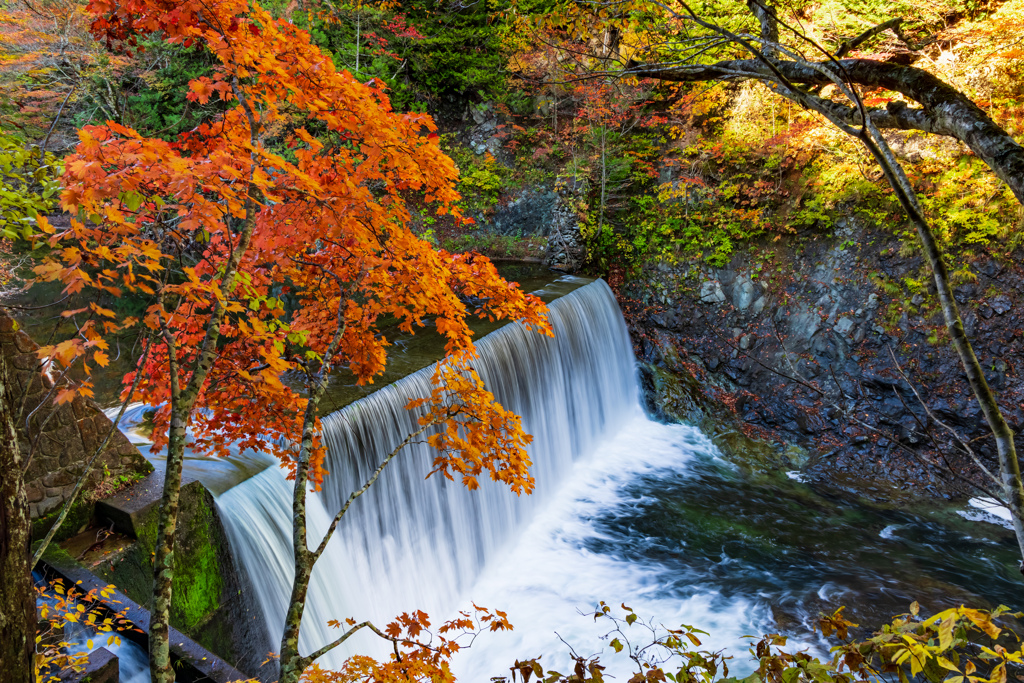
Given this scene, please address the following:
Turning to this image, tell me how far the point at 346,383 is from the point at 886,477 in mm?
8289

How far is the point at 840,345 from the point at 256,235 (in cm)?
962

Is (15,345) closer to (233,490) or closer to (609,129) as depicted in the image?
(233,490)

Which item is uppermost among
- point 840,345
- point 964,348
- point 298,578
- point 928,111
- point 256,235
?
point 256,235

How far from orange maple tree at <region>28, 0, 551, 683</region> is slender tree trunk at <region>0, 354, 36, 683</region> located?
21.7 inches

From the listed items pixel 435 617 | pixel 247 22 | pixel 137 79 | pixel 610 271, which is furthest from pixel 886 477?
pixel 137 79

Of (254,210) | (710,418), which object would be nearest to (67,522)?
(254,210)

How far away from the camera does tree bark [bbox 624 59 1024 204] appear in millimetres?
1665

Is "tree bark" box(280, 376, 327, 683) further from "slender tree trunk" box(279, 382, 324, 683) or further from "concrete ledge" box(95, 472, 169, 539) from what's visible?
"concrete ledge" box(95, 472, 169, 539)

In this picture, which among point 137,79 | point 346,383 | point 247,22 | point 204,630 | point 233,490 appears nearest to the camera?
point 247,22

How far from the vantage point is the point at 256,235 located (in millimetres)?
3199

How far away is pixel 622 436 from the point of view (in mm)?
10062

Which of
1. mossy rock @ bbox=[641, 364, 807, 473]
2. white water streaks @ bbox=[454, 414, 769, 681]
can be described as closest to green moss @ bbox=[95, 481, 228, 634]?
white water streaks @ bbox=[454, 414, 769, 681]

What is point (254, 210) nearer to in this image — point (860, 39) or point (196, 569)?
point (196, 569)

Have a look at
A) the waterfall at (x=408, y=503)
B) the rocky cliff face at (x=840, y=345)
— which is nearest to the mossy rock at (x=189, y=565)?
the waterfall at (x=408, y=503)
